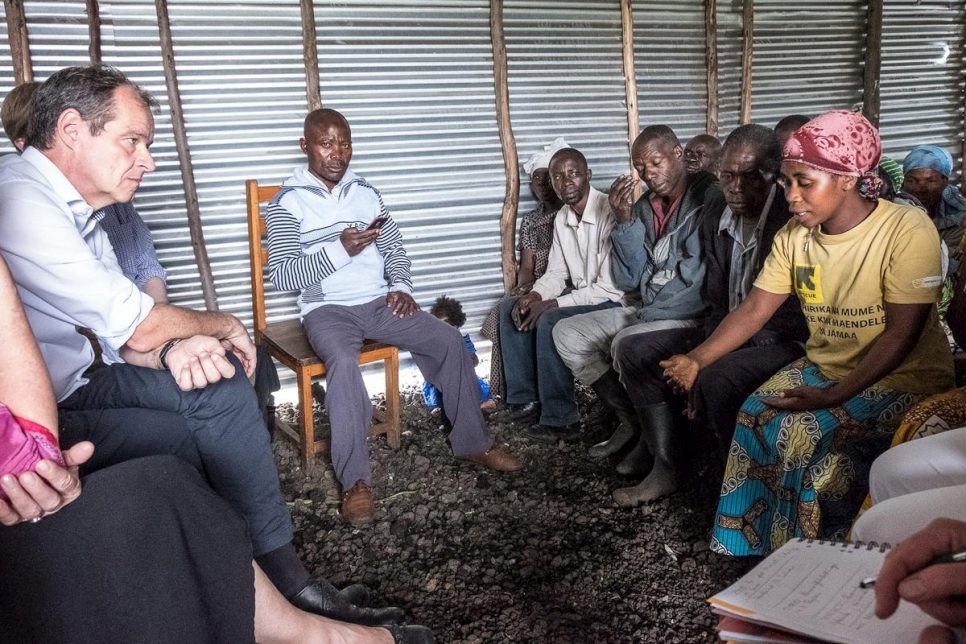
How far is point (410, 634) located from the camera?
216 cm

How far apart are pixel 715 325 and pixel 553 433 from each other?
1.08 metres

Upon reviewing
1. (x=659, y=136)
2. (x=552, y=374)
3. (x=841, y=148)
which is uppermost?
(x=659, y=136)

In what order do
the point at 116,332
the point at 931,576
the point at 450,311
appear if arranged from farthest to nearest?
the point at 450,311 → the point at 116,332 → the point at 931,576

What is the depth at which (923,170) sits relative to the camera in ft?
12.6

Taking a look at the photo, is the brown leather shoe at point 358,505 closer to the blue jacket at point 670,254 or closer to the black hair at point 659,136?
the blue jacket at point 670,254

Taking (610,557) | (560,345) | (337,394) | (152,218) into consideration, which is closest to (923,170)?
(560,345)

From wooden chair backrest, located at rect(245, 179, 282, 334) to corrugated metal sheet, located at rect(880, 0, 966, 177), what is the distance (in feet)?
15.3

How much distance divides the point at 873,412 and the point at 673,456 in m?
0.95

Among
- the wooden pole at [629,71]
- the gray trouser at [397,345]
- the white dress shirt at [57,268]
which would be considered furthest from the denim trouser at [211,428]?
the wooden pole at [629,71]

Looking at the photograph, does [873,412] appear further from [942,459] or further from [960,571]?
[960,571]

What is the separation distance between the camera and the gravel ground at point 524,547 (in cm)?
235

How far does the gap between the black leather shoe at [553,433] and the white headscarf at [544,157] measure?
1616 millimetres

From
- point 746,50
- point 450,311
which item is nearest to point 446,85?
point 450,311

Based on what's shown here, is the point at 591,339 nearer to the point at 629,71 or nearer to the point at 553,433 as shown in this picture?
the point at 553,433
